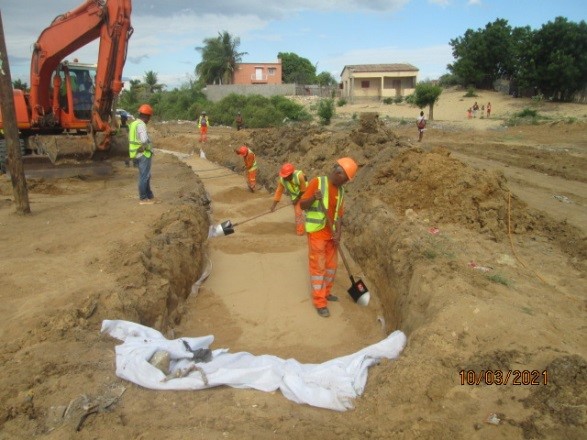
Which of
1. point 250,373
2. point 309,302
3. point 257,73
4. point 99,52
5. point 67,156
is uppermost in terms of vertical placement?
point 257,73

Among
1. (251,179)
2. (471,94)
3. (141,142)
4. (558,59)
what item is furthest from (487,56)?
(141,142)

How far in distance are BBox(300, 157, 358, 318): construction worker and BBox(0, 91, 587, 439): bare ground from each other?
0.49m

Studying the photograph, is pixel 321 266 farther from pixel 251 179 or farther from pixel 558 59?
pixel 558 59

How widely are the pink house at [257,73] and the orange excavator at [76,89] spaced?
4039 cm

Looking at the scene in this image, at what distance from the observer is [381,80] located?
47688mm

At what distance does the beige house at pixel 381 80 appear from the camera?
155 feet

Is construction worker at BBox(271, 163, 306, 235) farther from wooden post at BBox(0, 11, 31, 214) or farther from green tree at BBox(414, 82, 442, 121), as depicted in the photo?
green tree at BBox(414, 82, 442, 121)

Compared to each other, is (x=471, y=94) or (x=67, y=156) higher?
(x=471, y=94)

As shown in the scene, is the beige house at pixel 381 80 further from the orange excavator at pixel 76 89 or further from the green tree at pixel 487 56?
the orange excavator at pixel 76 89

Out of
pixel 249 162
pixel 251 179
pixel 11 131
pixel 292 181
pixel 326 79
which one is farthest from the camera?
pixel 326 79

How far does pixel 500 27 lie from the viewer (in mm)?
38250

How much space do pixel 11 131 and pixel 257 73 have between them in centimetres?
4677

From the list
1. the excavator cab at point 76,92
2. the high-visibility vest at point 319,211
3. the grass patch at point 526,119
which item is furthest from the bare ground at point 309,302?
the grass patch at point 526,119

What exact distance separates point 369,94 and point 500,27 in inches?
541
